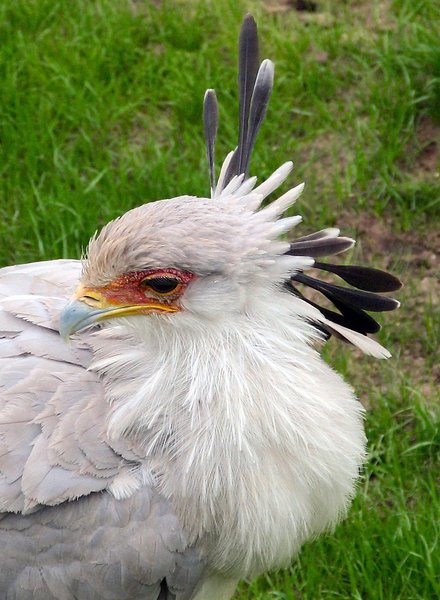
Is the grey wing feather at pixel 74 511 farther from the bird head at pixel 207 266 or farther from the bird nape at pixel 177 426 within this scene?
the bird head at pixel 207 266

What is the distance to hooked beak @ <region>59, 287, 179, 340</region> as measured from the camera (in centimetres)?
234

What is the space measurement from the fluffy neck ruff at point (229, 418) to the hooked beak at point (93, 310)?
4cm

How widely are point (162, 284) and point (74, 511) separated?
593 millimetres

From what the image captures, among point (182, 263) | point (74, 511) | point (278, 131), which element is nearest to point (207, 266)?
point (182, 263)

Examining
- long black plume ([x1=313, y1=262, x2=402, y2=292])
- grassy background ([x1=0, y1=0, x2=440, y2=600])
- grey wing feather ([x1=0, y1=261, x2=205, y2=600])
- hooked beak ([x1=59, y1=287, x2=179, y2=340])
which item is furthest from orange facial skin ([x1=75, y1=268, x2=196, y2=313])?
grassy background ([x1=0, y1=0, x2=440, y2=600])

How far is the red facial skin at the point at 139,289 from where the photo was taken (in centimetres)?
227

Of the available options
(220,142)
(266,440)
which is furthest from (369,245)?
(266,440)

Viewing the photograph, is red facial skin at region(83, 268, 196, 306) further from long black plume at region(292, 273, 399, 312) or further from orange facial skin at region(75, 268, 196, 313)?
long black plume at region(292, 273, 399, 312)

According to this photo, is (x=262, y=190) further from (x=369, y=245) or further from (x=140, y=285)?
(x=369, y=245)

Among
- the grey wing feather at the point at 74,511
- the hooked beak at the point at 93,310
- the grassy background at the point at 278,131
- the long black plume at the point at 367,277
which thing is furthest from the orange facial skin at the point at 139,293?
the grassy background at the point at 278,131

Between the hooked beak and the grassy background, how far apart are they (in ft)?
4.42

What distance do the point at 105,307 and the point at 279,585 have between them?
131 cm

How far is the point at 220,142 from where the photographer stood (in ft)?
14.2

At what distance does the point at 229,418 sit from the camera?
242 cm
